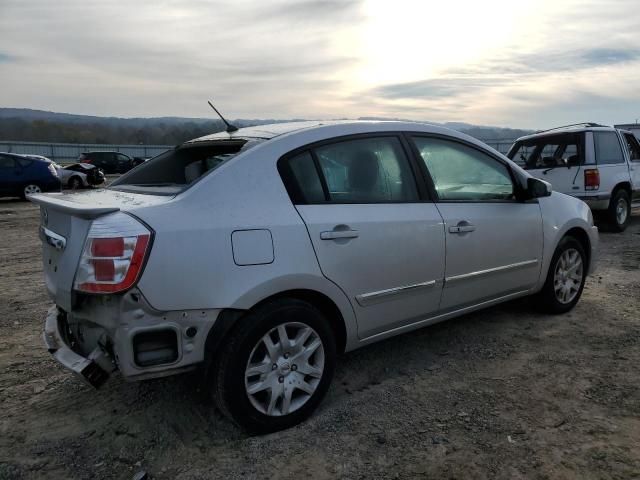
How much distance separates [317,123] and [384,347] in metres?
1.72

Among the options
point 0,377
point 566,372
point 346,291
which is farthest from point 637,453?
point 0,377

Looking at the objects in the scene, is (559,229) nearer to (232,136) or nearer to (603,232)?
(232,136)

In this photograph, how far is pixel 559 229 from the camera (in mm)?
4379

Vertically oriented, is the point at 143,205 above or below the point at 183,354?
above

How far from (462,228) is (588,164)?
6.31 metres

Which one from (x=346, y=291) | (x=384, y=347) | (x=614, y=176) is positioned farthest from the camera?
(x=614, y=176)

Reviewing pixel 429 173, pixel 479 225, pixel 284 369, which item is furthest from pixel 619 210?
pixel 284 369

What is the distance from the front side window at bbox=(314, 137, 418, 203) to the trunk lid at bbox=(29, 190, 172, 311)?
3.13 feet

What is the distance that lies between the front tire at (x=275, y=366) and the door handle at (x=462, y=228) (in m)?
1.13

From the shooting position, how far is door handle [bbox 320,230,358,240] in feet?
9.55

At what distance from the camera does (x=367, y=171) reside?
329 centimetres

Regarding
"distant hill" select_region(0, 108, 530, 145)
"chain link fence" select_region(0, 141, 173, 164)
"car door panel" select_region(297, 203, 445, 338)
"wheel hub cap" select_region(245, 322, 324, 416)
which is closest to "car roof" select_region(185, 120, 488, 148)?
"car door panel" select_region(297, 203, 445, 338)

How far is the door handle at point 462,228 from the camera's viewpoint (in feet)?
11.6

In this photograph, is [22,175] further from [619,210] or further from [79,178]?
[619,210]
